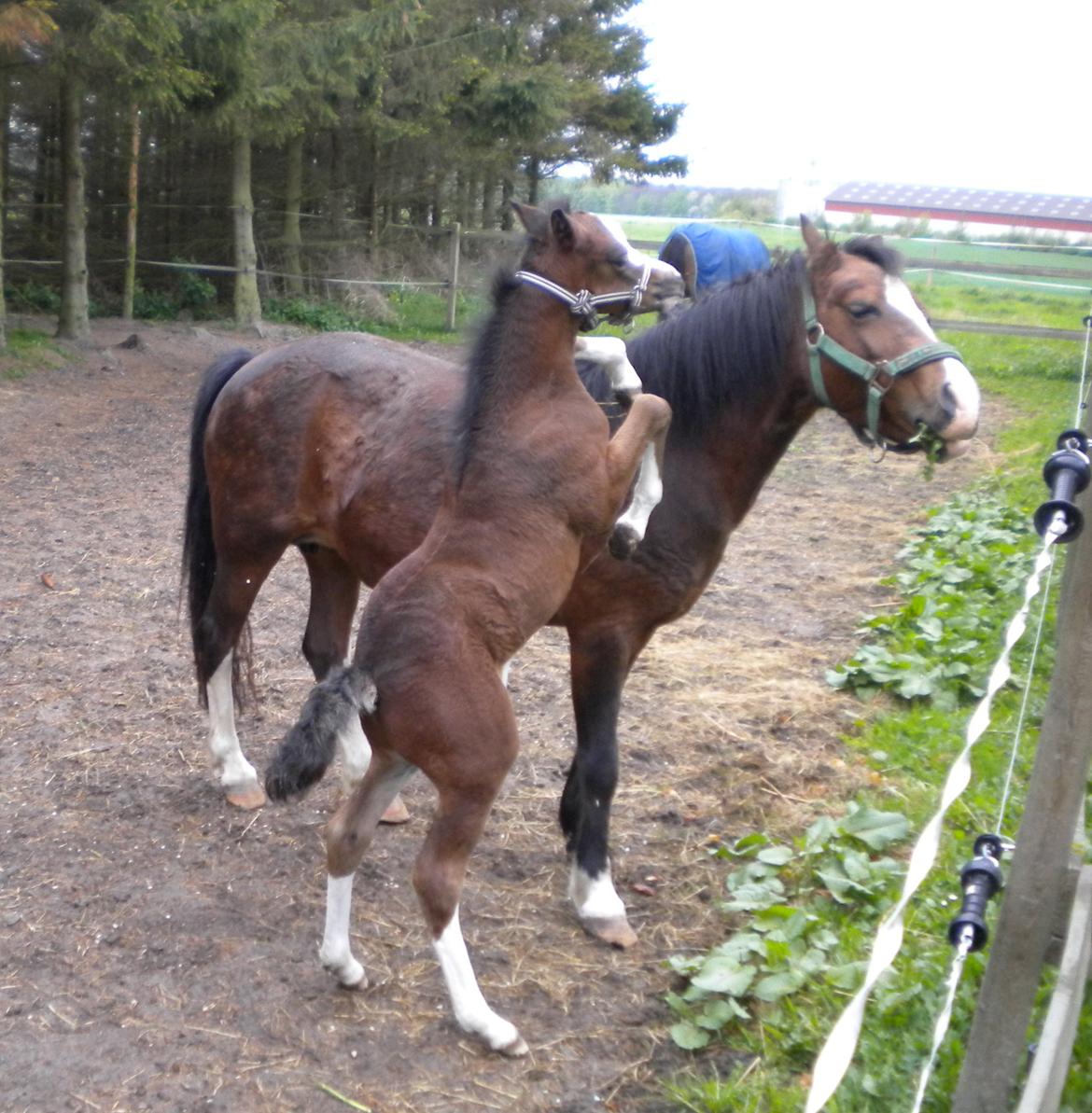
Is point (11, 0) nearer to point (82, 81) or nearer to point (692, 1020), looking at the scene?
point (82, 81)

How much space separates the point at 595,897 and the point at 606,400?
157 centimetres

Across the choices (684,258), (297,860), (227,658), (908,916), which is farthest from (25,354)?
(908,916)

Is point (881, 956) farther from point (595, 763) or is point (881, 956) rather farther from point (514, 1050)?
point (595, 763)

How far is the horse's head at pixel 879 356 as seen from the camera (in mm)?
3109

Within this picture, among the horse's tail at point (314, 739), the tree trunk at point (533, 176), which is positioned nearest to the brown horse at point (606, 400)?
the horse's tail at point (314, 739)

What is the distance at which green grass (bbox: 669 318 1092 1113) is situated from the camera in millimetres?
2484

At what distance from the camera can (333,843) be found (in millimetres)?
2916

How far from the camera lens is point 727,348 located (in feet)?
11.6

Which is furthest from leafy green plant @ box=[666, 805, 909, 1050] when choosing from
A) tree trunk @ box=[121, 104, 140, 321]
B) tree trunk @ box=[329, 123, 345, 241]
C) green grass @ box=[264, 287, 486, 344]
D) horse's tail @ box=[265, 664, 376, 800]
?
tree trunk @ box=[329, 123, 345, 241]

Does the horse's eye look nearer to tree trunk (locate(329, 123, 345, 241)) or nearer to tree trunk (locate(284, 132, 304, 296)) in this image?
tree trunk (locate(284, 132, 304, 296))

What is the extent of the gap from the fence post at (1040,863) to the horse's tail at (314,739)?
148 centimetres

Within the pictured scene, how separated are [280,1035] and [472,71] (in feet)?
53.6

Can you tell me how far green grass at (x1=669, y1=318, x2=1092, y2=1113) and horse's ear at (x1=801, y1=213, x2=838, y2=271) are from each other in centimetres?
178

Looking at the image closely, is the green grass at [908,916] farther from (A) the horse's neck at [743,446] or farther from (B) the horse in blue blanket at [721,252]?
(B) the horse in blue blanket at [721,252]
